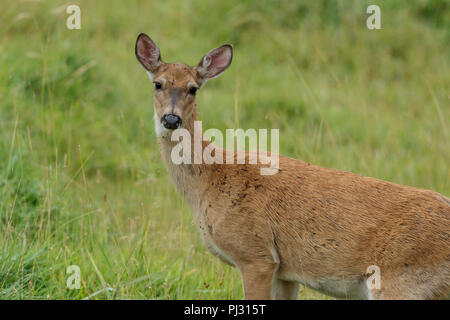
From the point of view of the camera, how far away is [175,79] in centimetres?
553

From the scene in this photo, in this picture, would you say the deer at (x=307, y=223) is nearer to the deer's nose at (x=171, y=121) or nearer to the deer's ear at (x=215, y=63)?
the deer's nose at (x=171, y=121)

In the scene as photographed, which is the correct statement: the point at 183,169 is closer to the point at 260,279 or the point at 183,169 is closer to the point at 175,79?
the point at 175,79

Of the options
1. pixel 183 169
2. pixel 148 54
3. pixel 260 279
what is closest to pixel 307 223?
pixel 260 279

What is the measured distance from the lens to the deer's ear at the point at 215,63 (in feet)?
18.8

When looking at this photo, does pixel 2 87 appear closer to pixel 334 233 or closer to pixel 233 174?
pixel 233 174

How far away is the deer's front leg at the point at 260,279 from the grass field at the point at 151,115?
28.0 inches

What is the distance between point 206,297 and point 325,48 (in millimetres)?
5879

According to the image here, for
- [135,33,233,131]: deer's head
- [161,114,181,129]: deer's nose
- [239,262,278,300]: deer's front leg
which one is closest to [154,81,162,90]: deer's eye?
[135,33,233,131]: deer's head

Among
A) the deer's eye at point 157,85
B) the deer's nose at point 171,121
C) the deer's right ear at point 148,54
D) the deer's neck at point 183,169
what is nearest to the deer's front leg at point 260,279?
the deer's neck at point 183,169

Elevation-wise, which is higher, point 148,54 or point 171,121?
point 148,54

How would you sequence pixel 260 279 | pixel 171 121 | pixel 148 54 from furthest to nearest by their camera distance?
1. pixel 148 54
2. pixel 171 121
3. pixel 260 279

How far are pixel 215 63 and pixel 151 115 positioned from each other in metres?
3.31

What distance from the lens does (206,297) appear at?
5.80 metres

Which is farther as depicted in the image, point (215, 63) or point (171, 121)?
point (215, 63)
